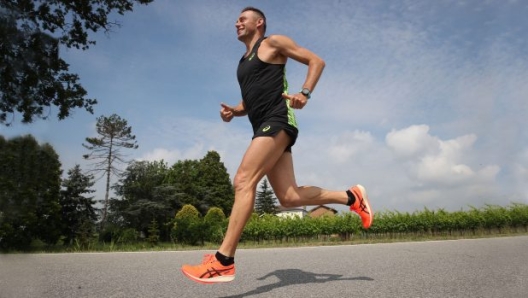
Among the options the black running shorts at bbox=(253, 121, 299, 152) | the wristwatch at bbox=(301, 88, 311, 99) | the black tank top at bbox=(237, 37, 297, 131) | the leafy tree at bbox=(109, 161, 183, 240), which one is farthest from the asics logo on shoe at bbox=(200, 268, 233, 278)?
the leafy tree at bbox=(109, 161, 183, 240)

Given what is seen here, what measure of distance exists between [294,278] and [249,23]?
2.56 m

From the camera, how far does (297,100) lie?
2910mm

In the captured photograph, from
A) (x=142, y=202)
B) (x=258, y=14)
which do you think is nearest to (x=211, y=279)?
(x=258, y=14)

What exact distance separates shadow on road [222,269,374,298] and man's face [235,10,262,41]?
88.4 inches

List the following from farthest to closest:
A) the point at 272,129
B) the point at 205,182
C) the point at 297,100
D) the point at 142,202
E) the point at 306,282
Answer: the point at 205,182
the point at 142,202
the point at 306,282
the point at 272,129
the point at 297,100

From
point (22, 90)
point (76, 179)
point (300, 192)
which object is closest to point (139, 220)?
point (76, 179)

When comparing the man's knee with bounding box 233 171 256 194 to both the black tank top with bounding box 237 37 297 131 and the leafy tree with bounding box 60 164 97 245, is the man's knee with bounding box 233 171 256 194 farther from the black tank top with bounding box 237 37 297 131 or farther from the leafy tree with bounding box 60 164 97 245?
the leafy tree with bounding box 60 164 97 245

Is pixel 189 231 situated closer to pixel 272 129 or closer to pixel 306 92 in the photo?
pixel 272 129

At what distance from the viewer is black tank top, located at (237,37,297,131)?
313cm

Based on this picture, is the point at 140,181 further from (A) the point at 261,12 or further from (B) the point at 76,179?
(A) the point at 261,12

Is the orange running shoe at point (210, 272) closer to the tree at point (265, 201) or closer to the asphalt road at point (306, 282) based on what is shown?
the asphalt road at point (306, 282)

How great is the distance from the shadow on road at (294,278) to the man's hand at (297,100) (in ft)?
5.09

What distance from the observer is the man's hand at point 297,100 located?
9.55 ft

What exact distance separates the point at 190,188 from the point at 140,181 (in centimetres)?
972
